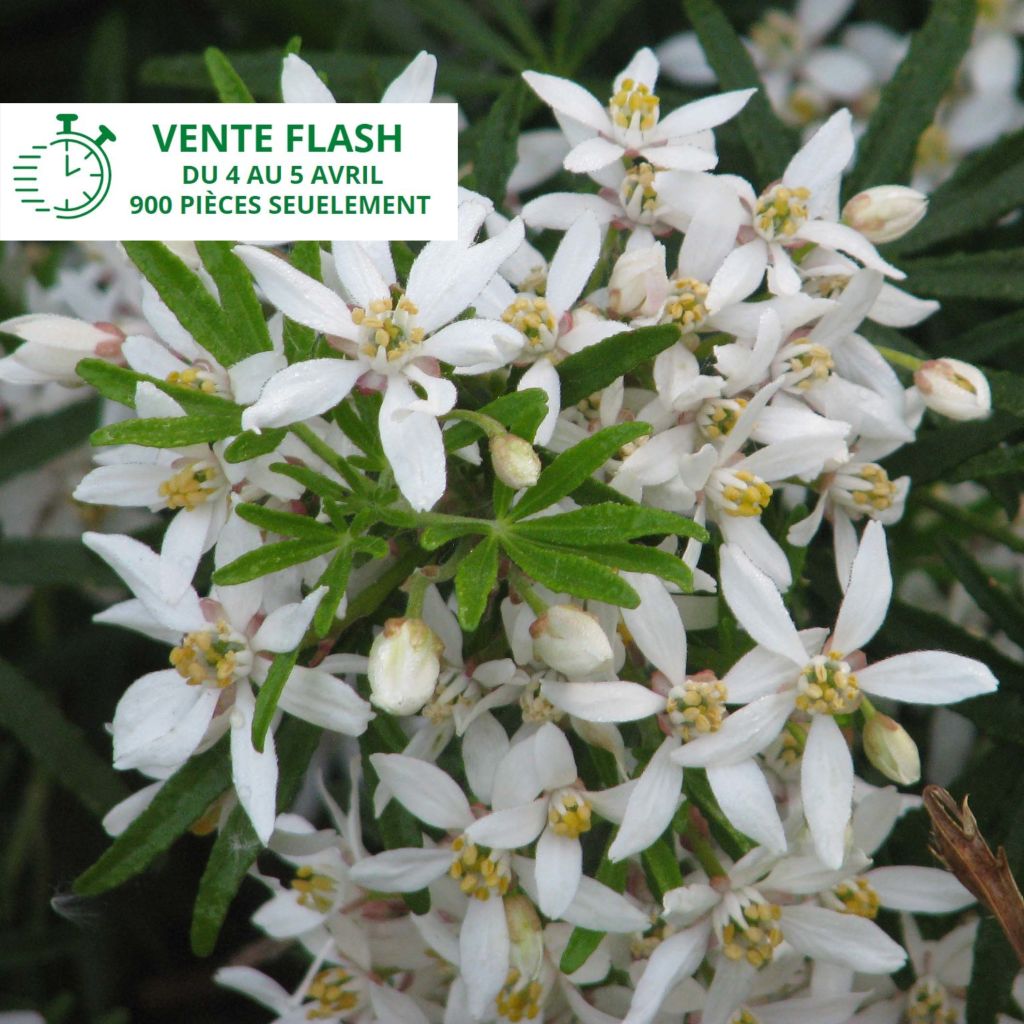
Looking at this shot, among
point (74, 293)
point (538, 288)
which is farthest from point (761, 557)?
point (74, 293)

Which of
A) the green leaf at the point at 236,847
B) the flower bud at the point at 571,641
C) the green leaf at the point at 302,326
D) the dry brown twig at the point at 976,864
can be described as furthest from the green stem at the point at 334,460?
the dry brown twig at the point at 976,864

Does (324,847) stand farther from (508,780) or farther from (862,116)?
(862,116)

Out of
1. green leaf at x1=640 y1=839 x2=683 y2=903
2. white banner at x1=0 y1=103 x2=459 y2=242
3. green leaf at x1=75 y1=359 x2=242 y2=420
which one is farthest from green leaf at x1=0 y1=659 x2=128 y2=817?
green leaf at x1=640 y1=839 x2=683 y2=903

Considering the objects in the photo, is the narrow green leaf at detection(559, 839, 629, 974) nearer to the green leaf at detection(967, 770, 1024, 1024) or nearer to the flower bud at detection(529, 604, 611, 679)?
the flower bud at detection(529, 604, 611, 679)

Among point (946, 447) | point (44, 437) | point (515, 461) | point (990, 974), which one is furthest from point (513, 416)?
point (44, 437)

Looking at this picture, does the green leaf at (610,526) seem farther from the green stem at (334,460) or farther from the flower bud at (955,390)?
the flower bud at (955,390)

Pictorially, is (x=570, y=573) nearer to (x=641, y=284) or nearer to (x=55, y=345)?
(x=641, y=284)
